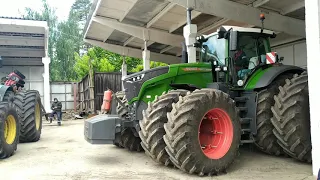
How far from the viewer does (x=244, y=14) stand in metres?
10.5

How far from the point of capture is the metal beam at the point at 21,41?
15656mm

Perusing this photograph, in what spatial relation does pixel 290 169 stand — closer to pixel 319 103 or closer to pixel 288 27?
pixel 319 103


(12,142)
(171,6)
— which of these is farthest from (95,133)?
(171,6)

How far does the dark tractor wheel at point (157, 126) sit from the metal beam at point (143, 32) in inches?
381

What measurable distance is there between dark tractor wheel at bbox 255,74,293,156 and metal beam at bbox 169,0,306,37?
445 cm

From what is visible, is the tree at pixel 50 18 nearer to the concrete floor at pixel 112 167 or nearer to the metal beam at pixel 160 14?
the metal beam at pixel 160 14

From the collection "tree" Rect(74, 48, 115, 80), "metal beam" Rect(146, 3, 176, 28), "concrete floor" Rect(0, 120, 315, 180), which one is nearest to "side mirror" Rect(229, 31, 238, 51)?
"concrete floor" Rect(0, 120, 315, 180)

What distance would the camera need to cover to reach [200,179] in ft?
15.3

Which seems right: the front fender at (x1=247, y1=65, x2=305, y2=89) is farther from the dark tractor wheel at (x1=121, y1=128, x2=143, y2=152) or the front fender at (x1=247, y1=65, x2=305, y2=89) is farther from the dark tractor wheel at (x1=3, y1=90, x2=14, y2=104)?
the dark tractor wheel at (x1=3, y1=90, x2=14, y2=104)

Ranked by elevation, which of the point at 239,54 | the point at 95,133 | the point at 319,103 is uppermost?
the point at 239,54

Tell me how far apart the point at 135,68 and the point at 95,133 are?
23.4m

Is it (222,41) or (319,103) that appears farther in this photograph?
(222,41)

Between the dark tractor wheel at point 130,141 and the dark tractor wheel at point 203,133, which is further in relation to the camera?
the dark tractor wheel at point 130,141

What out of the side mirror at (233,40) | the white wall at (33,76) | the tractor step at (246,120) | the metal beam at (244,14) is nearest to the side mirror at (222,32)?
the side mirror at (233,40)
